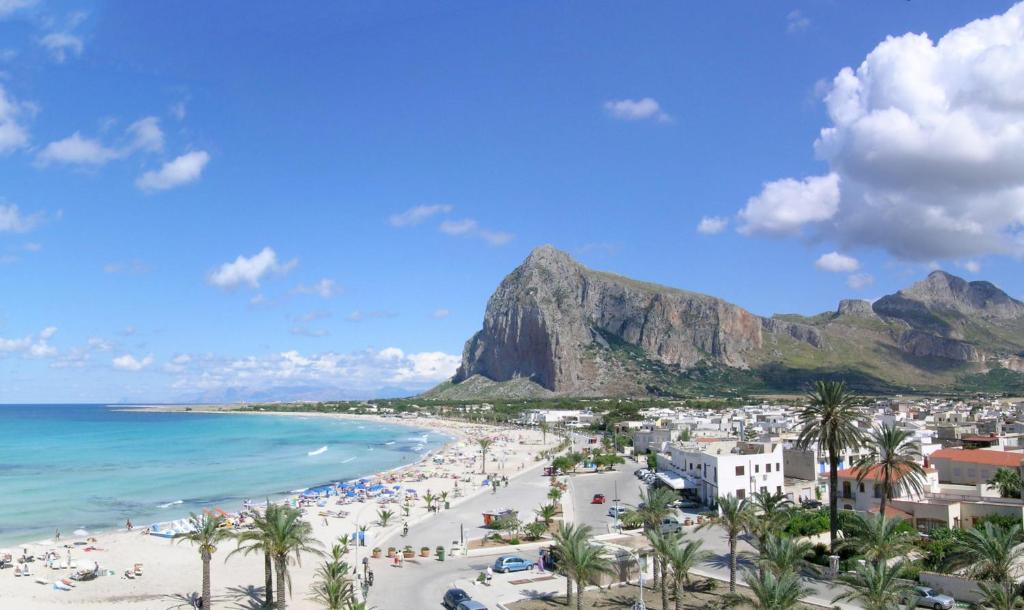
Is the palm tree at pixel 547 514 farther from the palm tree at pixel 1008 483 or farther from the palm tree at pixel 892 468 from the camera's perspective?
the palm tree at pixel 1008 483

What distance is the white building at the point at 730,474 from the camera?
44.0 meters

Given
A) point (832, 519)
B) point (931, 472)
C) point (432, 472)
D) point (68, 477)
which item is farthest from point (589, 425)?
point (832, 519)

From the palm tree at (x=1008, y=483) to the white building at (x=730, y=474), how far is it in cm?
1081

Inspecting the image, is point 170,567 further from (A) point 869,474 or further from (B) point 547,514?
(A) point 869,474

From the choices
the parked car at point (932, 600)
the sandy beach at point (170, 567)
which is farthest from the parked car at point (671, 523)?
the parked car at point (932, 600)

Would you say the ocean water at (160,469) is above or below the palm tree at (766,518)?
below

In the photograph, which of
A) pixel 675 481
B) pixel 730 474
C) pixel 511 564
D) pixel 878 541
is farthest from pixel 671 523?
pixel 878 541

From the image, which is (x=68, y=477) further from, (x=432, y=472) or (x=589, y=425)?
(x=589, y=425)

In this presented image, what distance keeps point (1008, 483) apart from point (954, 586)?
16.4 metres

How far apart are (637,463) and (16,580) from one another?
50560 mm

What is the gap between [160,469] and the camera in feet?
267

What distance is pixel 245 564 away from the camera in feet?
111

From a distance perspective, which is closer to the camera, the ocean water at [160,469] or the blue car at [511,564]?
the blue car at [511,564]

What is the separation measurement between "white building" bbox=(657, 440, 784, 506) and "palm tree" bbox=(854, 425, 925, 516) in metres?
6.45
